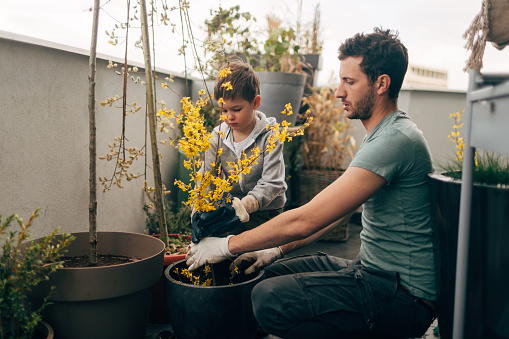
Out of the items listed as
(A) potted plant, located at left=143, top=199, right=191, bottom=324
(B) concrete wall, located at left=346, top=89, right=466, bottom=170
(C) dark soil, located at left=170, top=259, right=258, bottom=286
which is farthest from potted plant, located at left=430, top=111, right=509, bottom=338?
(B) concrete wall, located at left=346, top=89, right=466, bottom=170

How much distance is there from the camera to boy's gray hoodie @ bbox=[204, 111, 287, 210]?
1708 mm

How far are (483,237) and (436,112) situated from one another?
3.02m

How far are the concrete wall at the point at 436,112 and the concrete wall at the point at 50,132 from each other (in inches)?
105

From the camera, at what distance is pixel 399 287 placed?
3.95 feet

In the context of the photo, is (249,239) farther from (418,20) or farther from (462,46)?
(418,20)

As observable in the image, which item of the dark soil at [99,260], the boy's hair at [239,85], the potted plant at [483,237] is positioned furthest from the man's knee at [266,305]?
the boy's hair at [239,85]

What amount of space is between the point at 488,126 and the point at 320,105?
2.66 meters

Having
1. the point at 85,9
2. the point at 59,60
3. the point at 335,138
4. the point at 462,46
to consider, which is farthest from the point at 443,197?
the point at 335,138

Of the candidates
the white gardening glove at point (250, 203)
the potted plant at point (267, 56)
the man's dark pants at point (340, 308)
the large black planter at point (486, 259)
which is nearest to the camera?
the large black planter at point (486, 259)

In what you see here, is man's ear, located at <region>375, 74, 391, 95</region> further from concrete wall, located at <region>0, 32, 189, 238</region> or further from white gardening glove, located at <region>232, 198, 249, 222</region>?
concrete wall, located at <region>0, 32, 189, 238</region>

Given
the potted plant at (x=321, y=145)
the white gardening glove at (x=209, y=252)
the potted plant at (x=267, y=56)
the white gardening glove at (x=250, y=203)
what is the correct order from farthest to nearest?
the potted plant at (x=321, y=145), the potted plant at (x=267, y=56), the white gardening glove at (x=250, y=203), the white gardening glove at (x=209, y=252)

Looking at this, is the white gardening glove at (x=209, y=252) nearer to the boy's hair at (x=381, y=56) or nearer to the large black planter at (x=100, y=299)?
the large black planter at (x=100, y=299)

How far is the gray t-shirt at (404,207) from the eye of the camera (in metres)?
1.19

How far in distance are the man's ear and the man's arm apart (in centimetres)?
35
